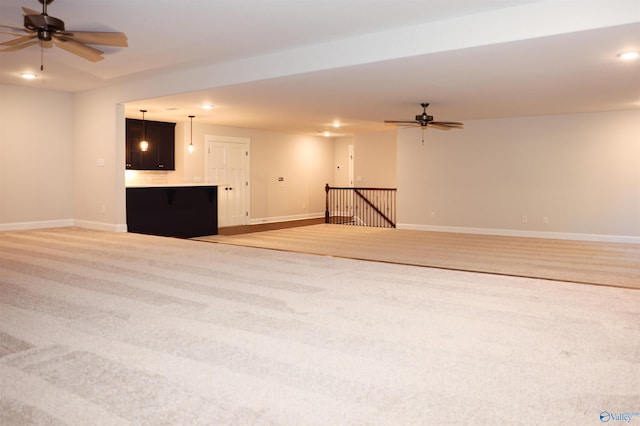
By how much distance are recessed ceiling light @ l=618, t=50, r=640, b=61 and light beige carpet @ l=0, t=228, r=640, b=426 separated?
8.22 ft

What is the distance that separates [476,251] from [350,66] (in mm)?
3816

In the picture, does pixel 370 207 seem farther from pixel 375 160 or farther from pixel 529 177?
pixel 529 177

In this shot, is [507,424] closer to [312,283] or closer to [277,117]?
[312,283]

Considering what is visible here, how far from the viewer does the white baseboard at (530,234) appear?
8992 mm

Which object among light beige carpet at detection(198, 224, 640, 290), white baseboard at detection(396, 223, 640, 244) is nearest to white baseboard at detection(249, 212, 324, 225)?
light beige carpet at detection(198, 224, 640, 290)

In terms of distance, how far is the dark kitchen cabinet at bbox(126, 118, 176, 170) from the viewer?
10.4 metres

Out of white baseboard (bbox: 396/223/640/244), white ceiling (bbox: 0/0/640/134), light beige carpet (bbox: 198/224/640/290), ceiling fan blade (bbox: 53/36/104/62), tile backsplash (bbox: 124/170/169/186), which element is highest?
white ceiling (bbox: 0/0/640/134)

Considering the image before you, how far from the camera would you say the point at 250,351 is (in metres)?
2.82

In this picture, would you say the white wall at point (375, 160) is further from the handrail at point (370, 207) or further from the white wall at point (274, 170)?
the white wall at point (274, 170)

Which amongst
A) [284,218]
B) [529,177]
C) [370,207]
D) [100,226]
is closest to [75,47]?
[100,226]

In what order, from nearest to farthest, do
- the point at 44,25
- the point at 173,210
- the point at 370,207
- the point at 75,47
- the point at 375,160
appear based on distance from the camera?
1. the point at 44,25
2. the point at 75,47
3. the point at 173,210
4. the point at 375,160
5. the point at 370,207

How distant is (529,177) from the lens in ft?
32.2

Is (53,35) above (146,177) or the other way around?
above

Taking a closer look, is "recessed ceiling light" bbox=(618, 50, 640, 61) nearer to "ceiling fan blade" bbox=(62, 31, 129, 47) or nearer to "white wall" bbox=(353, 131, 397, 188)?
"ceiling fan blade" bbox=(62, 31, 129, 47)
